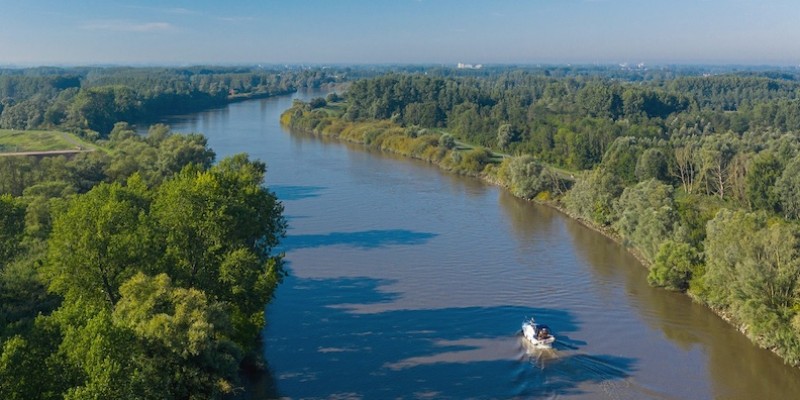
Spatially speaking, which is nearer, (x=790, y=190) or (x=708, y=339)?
(x=708, y=339)

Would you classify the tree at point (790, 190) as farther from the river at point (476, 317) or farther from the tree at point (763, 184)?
the river at point (476, 317)

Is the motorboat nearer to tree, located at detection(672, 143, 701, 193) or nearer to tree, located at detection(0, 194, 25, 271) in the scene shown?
tree, located at detection(0, 194, 25, 271)

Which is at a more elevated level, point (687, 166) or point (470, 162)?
point (687, 166)

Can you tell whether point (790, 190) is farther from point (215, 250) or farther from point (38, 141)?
point (38, 141)

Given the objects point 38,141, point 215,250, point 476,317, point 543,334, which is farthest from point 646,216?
point 38,141

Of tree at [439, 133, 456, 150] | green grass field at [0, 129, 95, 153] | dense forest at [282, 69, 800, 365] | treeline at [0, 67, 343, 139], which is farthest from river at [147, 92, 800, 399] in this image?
treeline at [0, 67, 343, 139]

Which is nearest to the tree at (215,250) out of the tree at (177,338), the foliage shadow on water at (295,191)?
the tree at (177,338)

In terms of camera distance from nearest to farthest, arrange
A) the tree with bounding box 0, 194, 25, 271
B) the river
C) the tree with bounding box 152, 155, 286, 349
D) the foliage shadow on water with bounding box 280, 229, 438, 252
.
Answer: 1. the tree with bounding box 152, 155, 286, 349
2. the river
3. the tree with bounding box 0, 194, 25, 271
4. the foliage shadow on water with bounding box 280, 229, 438, 252

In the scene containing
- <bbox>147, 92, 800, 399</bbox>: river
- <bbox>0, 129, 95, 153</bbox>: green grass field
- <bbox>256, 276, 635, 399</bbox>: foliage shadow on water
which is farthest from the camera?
<bbox>0, 129, 95, 153</bbox>: green grass field
